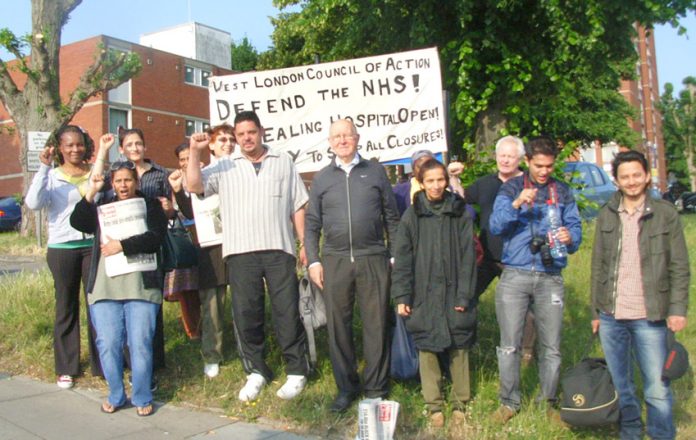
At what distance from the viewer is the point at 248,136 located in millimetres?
5070

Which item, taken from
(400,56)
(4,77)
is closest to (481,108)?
(400,56)

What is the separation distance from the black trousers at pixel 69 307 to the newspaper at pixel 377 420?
2734 millimetres

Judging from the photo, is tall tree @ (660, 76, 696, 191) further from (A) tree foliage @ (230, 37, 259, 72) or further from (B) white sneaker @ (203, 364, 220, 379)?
(B) white sneaker @ (203, 364, 220, 379)

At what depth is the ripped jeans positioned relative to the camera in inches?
174

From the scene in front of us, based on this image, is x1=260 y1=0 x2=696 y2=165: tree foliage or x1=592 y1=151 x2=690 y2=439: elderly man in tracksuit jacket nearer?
x1=592 y1=151 x2=690 y2=439: elderly man in tracksuit jacket

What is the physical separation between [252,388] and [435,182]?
2039 millimetres

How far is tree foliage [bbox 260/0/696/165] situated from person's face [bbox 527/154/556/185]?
20.2 ft

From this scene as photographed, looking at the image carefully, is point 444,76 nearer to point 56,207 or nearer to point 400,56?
point 400,56

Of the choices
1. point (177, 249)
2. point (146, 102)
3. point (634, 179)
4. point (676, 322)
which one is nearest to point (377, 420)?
point (676, 322)

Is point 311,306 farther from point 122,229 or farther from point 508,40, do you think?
point 508,40

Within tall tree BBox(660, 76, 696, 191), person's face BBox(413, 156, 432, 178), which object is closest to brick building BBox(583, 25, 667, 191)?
tall tree BBox(660, 76, 696, 191)

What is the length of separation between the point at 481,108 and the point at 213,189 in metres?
7.75

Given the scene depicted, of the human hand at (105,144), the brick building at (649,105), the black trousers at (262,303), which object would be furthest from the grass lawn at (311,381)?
the brick building at (649,105)

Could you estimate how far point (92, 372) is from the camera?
5.70 metres
